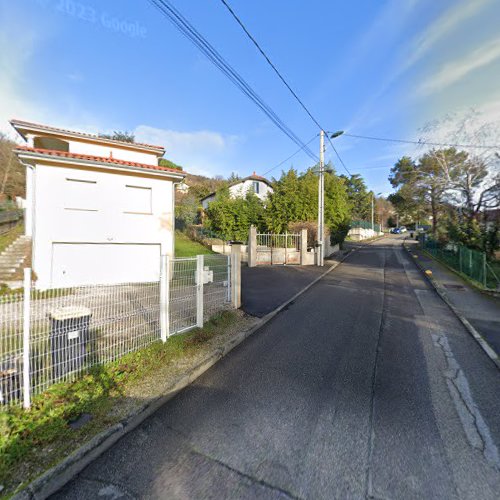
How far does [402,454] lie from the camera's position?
234 cm

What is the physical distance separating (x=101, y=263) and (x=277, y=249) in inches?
367

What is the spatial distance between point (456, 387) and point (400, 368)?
2.16 ft

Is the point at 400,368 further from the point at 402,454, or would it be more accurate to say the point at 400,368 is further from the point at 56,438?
the point at 56,438

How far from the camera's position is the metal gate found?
1598 cm

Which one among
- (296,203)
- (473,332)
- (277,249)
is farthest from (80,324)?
(296,203)

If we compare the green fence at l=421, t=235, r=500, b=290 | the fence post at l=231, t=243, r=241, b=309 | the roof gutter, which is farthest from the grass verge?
the green fence at l=421, t=235, r=500, b=290

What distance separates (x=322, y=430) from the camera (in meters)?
2.63

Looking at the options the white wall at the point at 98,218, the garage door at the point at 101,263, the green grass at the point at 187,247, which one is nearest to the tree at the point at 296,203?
the green grass at the point at 187,247

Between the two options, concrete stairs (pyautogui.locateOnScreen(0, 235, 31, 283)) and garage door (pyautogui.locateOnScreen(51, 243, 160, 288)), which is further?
garage door (pyautogui.locateOnScreen(51, 243, 160, 288))

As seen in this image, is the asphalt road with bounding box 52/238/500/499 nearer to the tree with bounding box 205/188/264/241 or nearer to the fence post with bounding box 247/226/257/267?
the fence post with bounding box 247/226/257/267

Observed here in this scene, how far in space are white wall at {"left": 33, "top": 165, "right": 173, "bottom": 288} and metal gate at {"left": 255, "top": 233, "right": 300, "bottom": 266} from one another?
564 centimetres

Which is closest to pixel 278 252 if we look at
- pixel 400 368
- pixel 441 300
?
pixel 441 300

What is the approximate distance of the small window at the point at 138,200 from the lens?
37.5 ft

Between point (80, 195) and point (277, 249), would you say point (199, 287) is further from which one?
point (277, 249)
